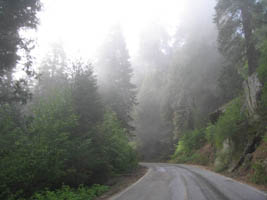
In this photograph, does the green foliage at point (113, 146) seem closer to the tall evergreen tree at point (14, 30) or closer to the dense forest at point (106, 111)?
the dense forest at point (106, 111)

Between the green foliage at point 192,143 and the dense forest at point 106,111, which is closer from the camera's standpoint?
the dense forest at point 106,111

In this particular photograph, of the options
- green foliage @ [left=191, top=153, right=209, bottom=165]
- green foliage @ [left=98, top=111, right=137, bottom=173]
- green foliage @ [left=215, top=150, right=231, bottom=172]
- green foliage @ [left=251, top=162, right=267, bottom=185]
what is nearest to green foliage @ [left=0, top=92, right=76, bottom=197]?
green foliage @ [left=98, top=111, right=137, bottom=173]

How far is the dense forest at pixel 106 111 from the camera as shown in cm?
916

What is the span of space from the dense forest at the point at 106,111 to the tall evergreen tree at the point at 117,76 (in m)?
0.15

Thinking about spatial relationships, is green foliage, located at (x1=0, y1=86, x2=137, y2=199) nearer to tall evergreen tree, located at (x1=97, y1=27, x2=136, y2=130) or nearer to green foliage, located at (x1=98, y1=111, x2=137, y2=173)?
green foliage, located at (x1=98, y1=111, x2=137, y2=173)

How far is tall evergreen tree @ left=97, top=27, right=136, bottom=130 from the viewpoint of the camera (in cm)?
2460

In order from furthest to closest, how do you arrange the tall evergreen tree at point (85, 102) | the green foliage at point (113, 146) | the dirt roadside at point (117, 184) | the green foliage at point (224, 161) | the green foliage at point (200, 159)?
the green foliage at point (200, 159) < the green foliage at point (224, 161) < the green foliage at point (113, 146) < the tall evergreen tree at point (85, 102) < the dirt roadside at point (117, 184)

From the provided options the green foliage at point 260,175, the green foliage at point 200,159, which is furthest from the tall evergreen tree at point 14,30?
the green foliage at point 200,159

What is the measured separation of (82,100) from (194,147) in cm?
2237

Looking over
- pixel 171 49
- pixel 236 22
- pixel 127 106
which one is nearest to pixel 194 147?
pixel 127 106

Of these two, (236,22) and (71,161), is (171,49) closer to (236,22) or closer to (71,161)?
(236,22)

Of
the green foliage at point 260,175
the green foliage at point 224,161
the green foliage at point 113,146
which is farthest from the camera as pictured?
the green foliage at point 224,161

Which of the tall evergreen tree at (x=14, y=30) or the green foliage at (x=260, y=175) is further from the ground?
the tall evergreen tree at (x=14, y=30)

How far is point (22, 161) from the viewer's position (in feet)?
27.6
